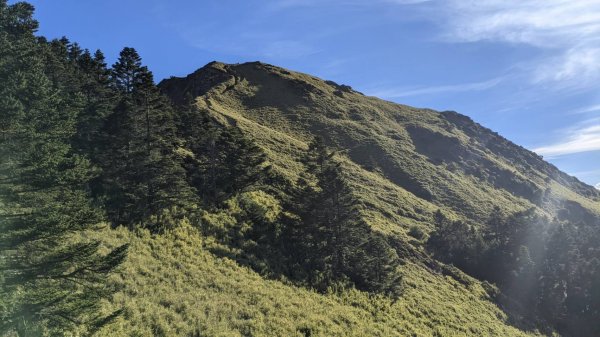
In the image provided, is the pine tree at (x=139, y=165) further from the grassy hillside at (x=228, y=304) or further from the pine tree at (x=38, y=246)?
the pine tree at (x=38, y=246)

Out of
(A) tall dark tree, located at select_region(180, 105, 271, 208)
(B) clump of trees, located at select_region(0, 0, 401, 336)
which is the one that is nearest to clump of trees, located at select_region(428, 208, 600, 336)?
(B) clump of trees, located at select_region(0, 0, 401, 336)

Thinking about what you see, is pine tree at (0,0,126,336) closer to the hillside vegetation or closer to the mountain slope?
the hillside vegetation

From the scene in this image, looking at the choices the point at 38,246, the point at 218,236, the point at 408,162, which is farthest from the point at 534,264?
the point at 38,246

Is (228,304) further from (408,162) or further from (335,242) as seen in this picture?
(408,162)

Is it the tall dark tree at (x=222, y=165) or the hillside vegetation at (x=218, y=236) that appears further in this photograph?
the tall dark tree at (x=222, y=165)

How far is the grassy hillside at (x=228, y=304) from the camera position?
1988 cm

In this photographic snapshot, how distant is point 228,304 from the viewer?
2358cm

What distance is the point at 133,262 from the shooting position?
80.2 feet

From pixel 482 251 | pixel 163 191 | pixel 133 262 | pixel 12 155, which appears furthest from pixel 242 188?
pixel 482 251

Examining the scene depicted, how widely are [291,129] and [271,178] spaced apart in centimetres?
5001

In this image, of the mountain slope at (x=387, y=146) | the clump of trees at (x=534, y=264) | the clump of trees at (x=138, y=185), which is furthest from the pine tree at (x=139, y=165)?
the clump of trees at (x=534, y=264)

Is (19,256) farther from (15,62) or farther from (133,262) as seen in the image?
(15,62)

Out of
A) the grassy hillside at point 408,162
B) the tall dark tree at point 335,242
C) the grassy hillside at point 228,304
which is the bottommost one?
the grassy hillside at point 228,304

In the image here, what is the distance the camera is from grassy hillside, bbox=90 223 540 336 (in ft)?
65.2
